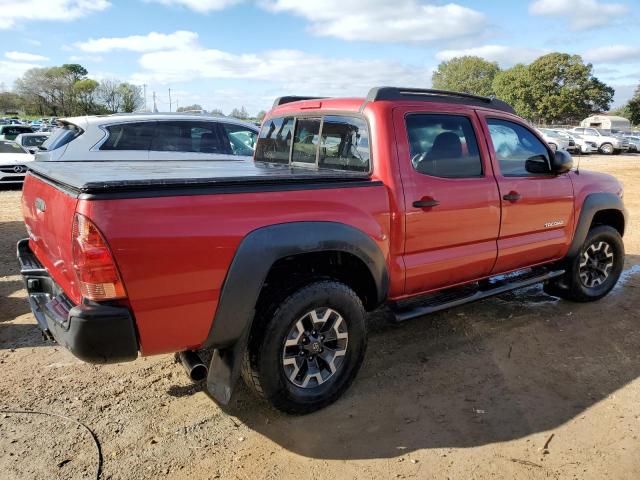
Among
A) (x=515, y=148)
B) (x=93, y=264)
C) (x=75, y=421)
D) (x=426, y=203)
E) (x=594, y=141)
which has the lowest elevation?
(x=75, y=421)

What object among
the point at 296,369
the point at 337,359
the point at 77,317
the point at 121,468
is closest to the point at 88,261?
the point at 77,317

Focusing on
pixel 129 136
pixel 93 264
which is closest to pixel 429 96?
pixel 93 264

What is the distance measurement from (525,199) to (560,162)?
20.2 inches

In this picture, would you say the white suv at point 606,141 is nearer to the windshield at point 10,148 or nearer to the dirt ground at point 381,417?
the windshield at point 10,148

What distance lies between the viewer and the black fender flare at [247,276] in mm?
2602

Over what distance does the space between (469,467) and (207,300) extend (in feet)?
5.33

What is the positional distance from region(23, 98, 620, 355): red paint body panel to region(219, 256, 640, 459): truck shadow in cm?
58

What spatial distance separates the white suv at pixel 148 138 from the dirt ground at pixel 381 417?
3.42 metres

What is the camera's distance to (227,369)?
2758 millimetres

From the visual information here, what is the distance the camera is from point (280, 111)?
14.4 feet

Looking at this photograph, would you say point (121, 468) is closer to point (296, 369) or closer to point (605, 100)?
point (296, 369)

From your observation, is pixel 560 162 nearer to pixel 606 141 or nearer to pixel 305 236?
pixel 305 236

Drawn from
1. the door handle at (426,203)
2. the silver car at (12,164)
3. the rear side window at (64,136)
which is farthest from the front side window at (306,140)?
the silver car at (12,164)

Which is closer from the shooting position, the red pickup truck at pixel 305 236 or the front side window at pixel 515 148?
the red pickup truck at pixel 305 236
